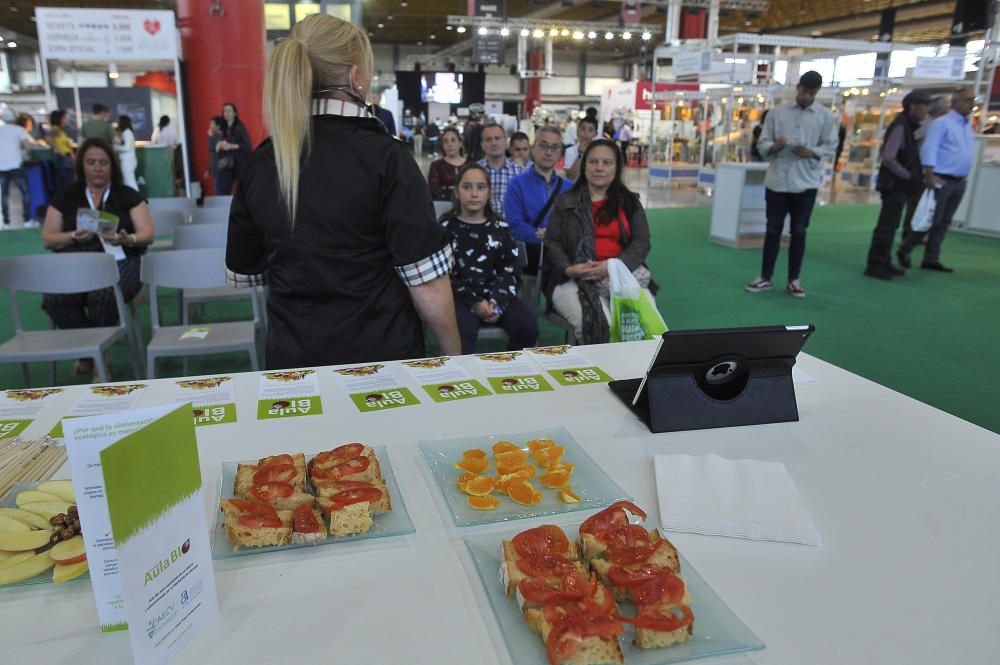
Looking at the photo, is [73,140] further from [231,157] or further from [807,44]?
[807,44]

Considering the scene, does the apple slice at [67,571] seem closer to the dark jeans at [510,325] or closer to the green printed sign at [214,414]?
the green printed sign at [214,414]

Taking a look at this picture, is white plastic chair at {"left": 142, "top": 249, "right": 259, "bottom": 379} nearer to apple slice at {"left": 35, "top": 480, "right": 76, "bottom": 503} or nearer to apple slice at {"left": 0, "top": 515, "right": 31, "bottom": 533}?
apple slice at {"left": 35, "top": 480, "right": 76, "bottom": 503}

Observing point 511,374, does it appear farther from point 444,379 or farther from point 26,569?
point 26,569

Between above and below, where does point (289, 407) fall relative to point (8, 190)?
above

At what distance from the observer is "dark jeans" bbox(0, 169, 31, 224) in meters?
9.73

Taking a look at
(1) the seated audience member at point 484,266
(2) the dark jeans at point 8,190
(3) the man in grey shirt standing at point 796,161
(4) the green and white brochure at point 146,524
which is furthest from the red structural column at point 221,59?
(4) the green and white brochure at point 146,524

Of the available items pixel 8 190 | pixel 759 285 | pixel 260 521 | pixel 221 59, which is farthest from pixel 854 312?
pixel 8 190

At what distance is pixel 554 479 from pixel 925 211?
6495mm

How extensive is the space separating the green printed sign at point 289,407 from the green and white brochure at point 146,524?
66 cm

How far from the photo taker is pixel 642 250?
11.6 feet

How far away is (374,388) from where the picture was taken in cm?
165

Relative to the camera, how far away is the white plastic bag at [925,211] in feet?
20.6

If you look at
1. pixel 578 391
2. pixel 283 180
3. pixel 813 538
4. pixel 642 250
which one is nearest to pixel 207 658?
pixel 813 538

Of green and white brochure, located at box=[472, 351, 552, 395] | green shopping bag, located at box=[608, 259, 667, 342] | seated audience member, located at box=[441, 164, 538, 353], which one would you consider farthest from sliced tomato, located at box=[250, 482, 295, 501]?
seated audience member, located at box=[441, 164, 538, 353]
